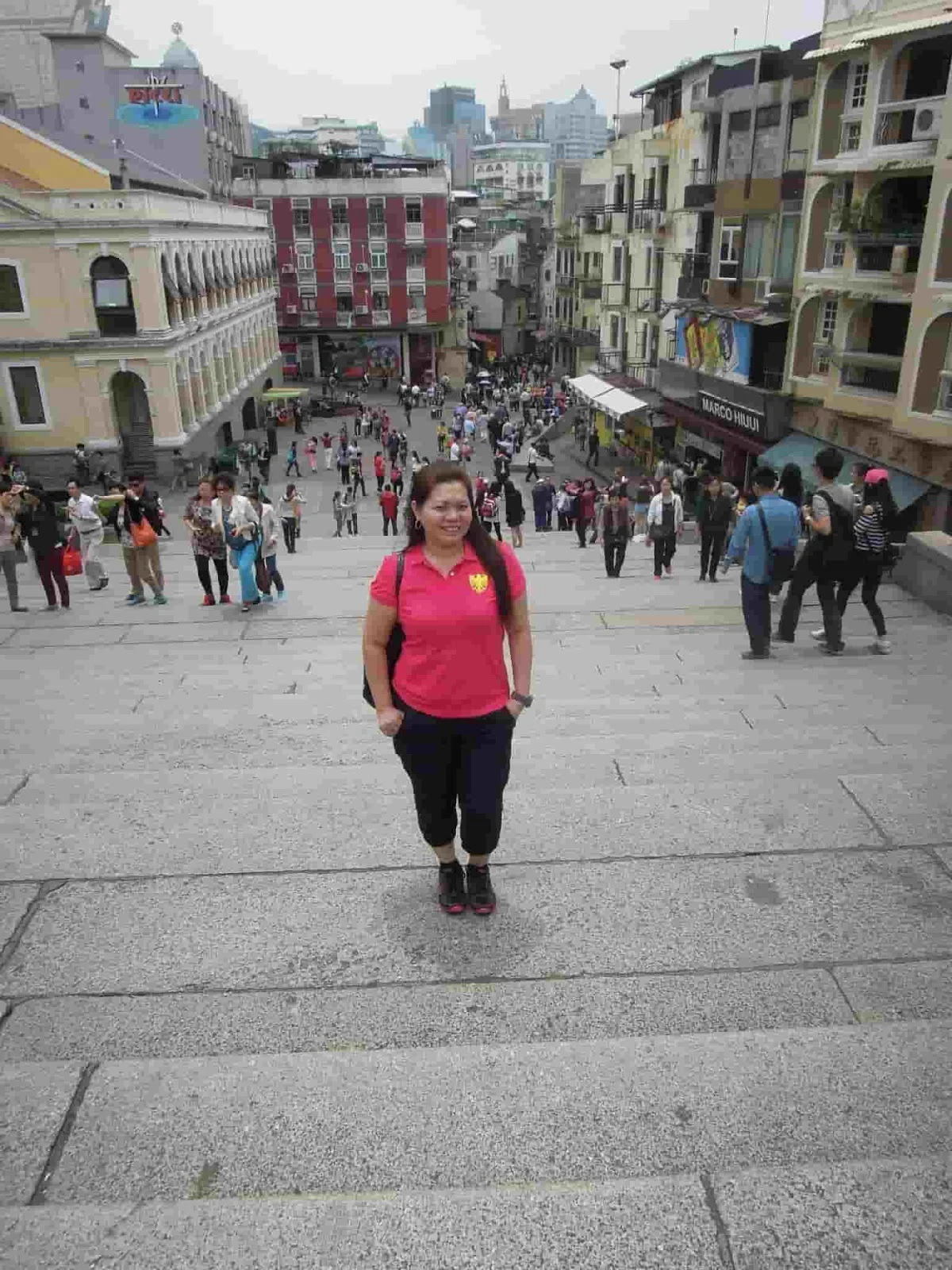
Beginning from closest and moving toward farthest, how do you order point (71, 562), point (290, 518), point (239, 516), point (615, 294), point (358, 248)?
point (239, 516)
point (71, 562)
point (290, 518)
point (615, 294)
point (358, 248)

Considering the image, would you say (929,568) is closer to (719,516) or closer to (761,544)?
(719,516)

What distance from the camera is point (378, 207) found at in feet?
165

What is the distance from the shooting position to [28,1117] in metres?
2.47

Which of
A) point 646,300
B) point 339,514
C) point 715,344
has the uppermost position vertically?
point 646,300

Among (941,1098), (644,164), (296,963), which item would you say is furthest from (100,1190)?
(644,164)

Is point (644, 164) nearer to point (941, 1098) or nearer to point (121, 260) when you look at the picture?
point (121, 260)

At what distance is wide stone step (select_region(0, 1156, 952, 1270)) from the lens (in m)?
1.98

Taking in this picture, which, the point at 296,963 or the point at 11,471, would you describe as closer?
the point at 296,963

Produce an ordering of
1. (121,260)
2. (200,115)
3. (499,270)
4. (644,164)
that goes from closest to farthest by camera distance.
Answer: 1. (121,260)
2. (644,164)
3. (200,115)
4. (499,270)

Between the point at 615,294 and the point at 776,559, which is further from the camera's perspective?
the point at 615,294

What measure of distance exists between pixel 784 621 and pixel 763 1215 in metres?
6.55

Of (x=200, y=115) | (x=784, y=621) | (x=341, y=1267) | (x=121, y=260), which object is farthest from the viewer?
(x=200, y=115)

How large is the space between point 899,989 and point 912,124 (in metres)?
19.9

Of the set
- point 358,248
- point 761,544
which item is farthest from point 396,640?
point 358,248
